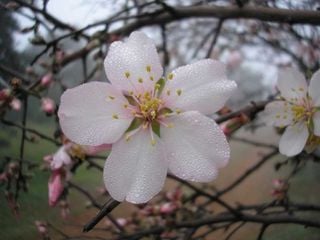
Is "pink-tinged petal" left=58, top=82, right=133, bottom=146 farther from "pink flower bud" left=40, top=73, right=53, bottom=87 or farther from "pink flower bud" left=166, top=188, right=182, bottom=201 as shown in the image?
"pink flower bud" left=166, top=188, right=182, bottom=201

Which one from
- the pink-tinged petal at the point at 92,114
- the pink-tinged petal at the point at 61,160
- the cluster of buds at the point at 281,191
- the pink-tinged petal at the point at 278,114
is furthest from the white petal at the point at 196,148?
the cluster of buds at the point at 281,191

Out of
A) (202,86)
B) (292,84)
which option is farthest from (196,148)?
(292,84)

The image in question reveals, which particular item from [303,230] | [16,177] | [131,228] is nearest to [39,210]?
[16,177]

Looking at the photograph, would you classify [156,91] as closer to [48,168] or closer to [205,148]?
Answer: [205,148]

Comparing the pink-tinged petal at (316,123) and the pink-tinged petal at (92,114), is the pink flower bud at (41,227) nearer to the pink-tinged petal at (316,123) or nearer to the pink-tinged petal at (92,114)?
the pink-tinged petal at (92,114)

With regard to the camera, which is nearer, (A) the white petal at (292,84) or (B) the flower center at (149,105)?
(B) the flower center at (149,105)

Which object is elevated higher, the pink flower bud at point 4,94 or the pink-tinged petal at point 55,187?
the pink flower bud at point 4,94

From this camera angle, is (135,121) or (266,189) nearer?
(135,121)
